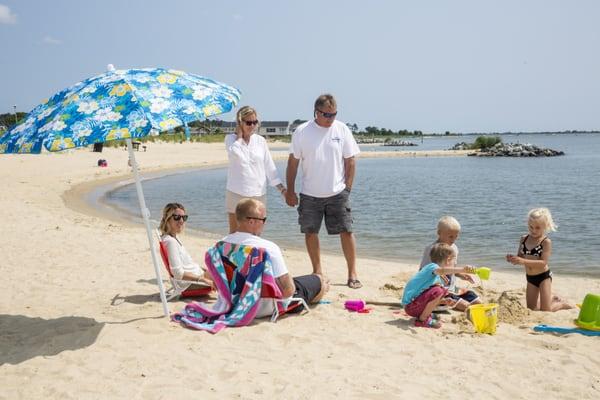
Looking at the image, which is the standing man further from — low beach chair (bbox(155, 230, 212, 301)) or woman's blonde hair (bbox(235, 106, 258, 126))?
low beach chair (bbox(155, 230, 212, 301))

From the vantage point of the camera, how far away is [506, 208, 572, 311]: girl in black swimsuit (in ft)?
17.3

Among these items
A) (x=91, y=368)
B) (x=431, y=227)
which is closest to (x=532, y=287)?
(x=91, y=368)

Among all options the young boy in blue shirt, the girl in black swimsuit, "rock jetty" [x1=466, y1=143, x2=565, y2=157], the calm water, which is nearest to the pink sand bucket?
the young boy in blue shirt

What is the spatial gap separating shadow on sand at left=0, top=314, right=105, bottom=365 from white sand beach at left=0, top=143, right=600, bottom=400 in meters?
0.01

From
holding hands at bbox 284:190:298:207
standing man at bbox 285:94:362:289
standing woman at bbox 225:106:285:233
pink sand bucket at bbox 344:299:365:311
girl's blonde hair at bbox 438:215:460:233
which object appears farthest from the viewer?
holding hands at bbox 284:190:298:207

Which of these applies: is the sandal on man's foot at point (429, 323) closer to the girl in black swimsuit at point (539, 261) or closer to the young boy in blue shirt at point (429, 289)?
the young boy in blue shirt at point (429, 289)

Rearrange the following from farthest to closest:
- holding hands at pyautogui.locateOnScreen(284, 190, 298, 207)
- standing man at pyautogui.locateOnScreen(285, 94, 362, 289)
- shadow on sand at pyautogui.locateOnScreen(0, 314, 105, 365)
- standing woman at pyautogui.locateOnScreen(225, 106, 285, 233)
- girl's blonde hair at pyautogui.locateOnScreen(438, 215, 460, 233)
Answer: holding hands at pyautogui.locateOnScreen(284, 190, 298, 207) → standing man at pyautogui.locateOnScreen(285, 94, 362, 289) → standing woman at pyautogui.locateOnScreen(225, 106, 285, 233) → girl's blonde hair at pyautogui.locateOnScreen(438, 215, 460, 233) → shadow on sand at pyautogui.locateOnScreen(0, 314, 105, 365)

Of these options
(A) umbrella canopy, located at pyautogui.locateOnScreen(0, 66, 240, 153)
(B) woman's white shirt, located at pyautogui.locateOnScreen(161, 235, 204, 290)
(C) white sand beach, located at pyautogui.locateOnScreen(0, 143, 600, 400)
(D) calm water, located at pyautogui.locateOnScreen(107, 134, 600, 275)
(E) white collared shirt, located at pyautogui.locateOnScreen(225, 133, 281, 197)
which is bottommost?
(D) calm water, located at pyautogui.locateOnScreen(107, 134, 600, 275)

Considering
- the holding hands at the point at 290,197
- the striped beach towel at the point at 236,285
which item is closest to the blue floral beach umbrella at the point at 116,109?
the striped beach towel at the point at 236,285

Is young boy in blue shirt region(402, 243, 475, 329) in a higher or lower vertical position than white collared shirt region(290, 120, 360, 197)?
lower

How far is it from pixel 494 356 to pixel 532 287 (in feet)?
5.60

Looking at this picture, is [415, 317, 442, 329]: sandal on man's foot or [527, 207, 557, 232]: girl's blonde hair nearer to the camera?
[415, 317, 442, 329]: sandal on man's foot

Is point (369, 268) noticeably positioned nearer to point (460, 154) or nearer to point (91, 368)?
point (91, 368)

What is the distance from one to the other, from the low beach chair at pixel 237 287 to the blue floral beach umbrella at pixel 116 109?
752 mm
